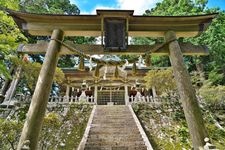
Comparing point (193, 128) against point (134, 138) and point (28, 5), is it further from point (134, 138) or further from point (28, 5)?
point (28, 5)

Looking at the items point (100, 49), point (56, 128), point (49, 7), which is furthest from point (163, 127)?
point (49, 7)

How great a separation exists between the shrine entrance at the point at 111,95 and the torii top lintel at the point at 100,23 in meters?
16.7

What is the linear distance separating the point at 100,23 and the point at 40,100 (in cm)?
250

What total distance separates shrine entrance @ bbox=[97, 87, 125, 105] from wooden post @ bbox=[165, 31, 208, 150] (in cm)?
1709

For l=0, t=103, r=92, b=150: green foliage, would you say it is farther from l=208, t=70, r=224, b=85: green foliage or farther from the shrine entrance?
l=208, t=70, r=224, b=85: green foliage

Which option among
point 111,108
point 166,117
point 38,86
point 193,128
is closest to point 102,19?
point 38,86

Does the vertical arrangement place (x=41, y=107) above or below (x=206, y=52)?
below

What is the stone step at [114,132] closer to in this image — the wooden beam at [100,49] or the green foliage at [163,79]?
the green foliage at [163,79]

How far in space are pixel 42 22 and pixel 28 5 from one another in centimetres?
1748

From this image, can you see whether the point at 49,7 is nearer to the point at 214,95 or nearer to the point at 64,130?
the point at 64,130

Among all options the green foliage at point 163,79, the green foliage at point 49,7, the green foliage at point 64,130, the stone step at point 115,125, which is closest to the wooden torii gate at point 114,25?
the green foliage at point 64,130

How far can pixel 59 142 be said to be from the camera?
1088cm

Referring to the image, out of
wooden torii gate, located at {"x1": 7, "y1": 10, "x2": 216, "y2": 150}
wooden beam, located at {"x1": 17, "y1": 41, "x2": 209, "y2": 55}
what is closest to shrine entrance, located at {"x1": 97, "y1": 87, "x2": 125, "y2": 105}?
wooden torii gate, located at {"x1": 7, "y1": 10, "x2": 216, "y2": 150}

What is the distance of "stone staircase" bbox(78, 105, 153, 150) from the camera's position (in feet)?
30.7
